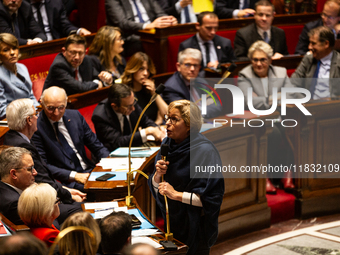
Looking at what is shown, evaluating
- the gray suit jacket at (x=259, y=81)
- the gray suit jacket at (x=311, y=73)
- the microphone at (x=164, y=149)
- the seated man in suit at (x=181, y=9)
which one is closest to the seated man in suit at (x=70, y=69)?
the gray suit jacket at (x=259, y=81)

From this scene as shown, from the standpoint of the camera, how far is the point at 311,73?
4.30 m

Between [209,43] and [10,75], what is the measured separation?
7.16ft

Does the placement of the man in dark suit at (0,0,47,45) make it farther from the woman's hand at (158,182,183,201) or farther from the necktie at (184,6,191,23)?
the woman's hand at (158,182,183,201)

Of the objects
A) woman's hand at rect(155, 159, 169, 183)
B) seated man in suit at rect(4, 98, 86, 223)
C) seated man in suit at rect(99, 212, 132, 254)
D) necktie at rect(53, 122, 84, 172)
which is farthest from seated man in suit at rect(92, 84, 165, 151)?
seated man in suit at rect(99, 212, 132, 254)

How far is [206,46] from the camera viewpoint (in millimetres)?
4965

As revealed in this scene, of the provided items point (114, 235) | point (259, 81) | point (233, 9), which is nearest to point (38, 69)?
point (259, 81)

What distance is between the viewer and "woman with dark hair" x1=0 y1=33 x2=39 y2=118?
3547 mm

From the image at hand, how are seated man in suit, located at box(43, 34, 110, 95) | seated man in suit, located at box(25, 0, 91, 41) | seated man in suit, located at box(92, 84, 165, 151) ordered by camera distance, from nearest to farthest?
seated man in suit, located at box(92, 84, 165, 151)
seated man in suit, located at box(43, 34, 110, 95)
seated man in suit, located at box(25, 0, 91, 41)

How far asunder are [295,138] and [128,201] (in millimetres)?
1924

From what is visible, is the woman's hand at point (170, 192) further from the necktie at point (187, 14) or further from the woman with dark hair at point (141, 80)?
the necktie at point (187, 14)

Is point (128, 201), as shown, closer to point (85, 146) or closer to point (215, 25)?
point (85, 146)

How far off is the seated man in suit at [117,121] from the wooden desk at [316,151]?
115 cm

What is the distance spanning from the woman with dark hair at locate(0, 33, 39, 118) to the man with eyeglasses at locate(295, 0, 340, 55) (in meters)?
3.19

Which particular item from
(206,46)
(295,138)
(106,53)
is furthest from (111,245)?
(206,46)
